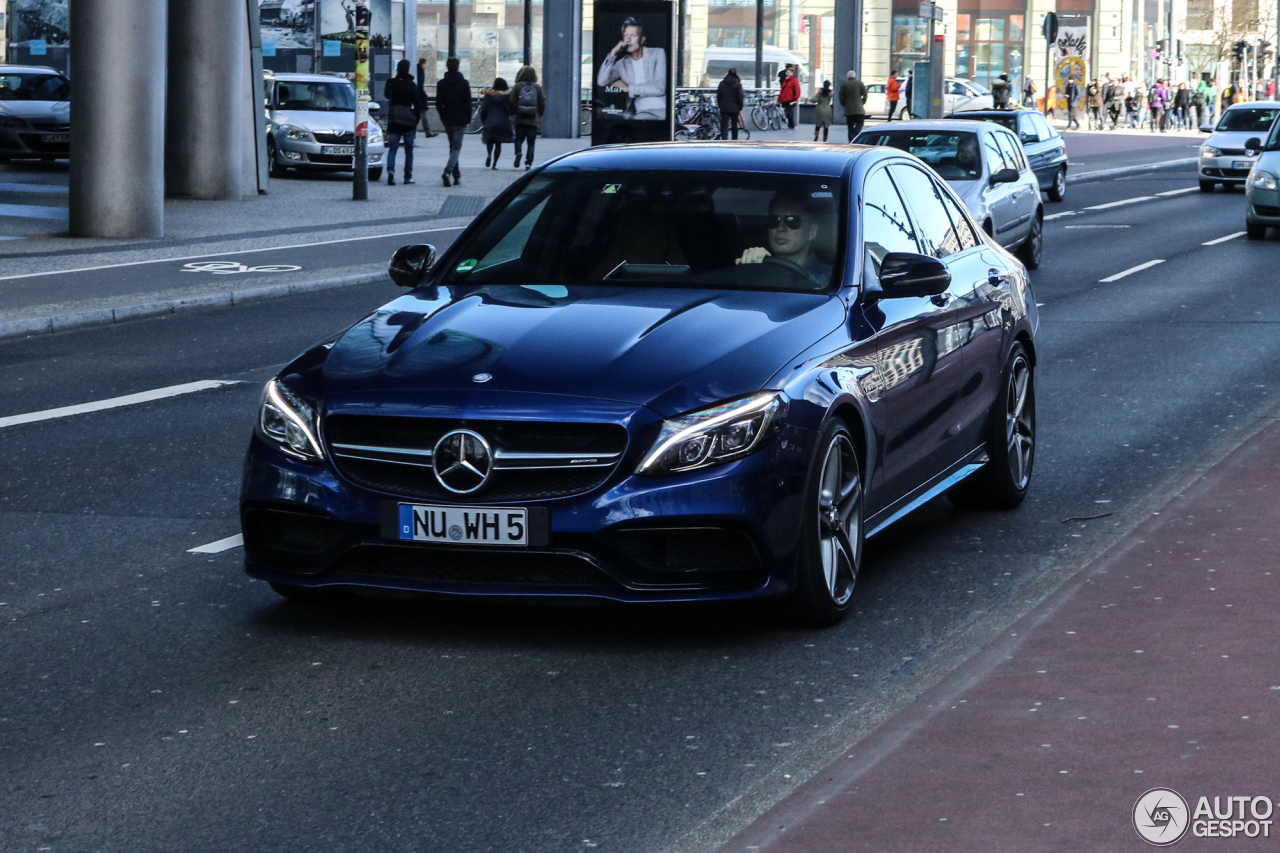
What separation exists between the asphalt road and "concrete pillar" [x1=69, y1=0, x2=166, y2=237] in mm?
11555

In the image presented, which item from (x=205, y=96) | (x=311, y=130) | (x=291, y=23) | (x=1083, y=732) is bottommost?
(x=1083, y=732)

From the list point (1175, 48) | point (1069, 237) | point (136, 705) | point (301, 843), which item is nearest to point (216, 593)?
point (136, 705)

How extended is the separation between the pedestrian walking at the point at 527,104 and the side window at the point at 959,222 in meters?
26.7

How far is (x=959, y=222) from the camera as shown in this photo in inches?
327

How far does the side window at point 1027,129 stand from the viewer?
30812mm

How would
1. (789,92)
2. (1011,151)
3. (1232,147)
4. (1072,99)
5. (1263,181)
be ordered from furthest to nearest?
(1072,99), (789,92), (1232,147), (1263,181), (1011,151)

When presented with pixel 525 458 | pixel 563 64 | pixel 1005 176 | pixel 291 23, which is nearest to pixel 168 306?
pixel 1005 176

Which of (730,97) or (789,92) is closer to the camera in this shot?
(730,97)

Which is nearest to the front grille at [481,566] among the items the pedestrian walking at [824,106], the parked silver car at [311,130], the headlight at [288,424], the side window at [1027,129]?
the headlight at [288,424]

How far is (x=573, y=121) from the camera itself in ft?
167

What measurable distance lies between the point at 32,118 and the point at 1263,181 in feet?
65.3

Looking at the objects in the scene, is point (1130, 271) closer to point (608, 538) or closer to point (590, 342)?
point (590, 342)

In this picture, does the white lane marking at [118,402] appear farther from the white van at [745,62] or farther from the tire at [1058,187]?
the white van at [745,62]

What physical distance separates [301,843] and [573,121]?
47.3 m
